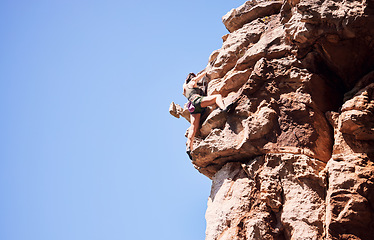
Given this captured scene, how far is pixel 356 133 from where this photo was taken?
867 cm

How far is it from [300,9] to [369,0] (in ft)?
4.96

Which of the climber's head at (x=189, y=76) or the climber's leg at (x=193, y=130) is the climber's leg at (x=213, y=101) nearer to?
the climber's leg at (x=193, y=130)

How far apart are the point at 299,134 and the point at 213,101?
279cm

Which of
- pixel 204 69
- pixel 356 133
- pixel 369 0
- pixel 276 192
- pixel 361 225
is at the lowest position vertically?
pixel 361 225

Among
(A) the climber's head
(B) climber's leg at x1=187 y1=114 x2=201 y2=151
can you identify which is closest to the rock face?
(B) climber's leg at x1=187 y1=114 x2=201 y2=151

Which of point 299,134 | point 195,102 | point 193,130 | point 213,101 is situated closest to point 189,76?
point 195,102

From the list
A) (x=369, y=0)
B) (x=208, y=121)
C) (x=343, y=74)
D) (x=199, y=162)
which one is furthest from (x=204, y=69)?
(x=369, y=0)

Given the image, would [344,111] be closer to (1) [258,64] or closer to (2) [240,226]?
(1) [258,64]

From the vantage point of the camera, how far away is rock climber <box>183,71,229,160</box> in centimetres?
1116

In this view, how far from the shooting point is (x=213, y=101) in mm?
11195

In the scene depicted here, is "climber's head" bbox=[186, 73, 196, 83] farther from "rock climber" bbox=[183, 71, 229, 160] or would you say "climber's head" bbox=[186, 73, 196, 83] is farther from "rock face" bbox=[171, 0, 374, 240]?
"rock face" bbox=[171, 0, 374, 240]

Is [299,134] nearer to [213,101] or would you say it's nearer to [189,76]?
[213,101]

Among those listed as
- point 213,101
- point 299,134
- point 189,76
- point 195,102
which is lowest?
point 299,134

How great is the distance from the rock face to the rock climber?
0.94 feet
